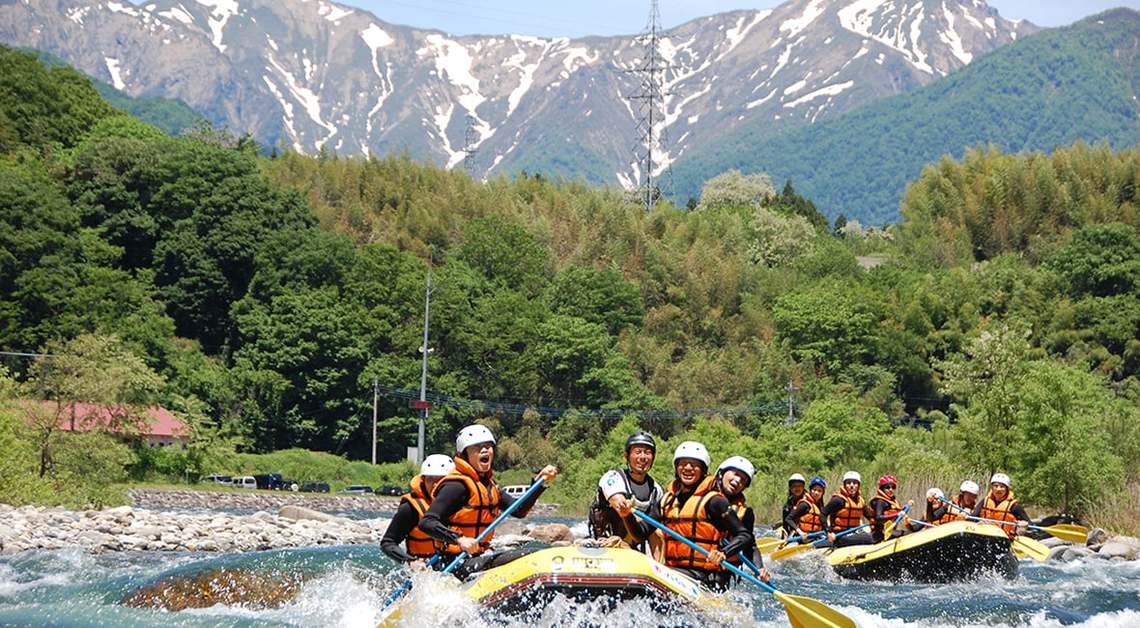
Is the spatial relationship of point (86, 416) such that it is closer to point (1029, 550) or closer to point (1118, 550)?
point (1029, 550)

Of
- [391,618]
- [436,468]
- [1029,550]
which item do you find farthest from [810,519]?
[391,618]

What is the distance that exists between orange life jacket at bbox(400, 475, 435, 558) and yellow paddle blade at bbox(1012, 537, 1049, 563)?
14.1m

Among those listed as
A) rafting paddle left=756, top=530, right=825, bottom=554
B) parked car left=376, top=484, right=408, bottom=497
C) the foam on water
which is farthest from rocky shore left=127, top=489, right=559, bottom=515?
rafting paddle left=756, top=530, right=825, bottom=554

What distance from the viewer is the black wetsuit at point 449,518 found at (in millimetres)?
12430

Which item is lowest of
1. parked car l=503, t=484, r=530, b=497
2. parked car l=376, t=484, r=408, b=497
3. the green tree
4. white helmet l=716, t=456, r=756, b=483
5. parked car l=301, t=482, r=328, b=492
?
parked car l=376, t=484, r=408, b=497

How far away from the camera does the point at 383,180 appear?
77.7 meters

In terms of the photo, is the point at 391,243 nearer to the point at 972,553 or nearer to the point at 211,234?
the point at 211,234

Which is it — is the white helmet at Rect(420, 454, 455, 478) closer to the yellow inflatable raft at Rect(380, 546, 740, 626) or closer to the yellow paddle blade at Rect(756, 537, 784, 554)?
the yellow inflatable raft at Rect(380, 546, 740, 626)

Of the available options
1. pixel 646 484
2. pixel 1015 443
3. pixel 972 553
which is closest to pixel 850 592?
pixel 972 553

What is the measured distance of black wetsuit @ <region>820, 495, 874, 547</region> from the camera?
73.9 ft

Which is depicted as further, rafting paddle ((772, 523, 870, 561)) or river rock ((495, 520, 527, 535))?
river rock ((495, 520, 527, 535))

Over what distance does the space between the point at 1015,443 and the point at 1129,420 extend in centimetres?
266

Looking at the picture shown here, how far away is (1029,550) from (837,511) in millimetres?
3841

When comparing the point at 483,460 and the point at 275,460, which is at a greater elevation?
the point at 483,460
